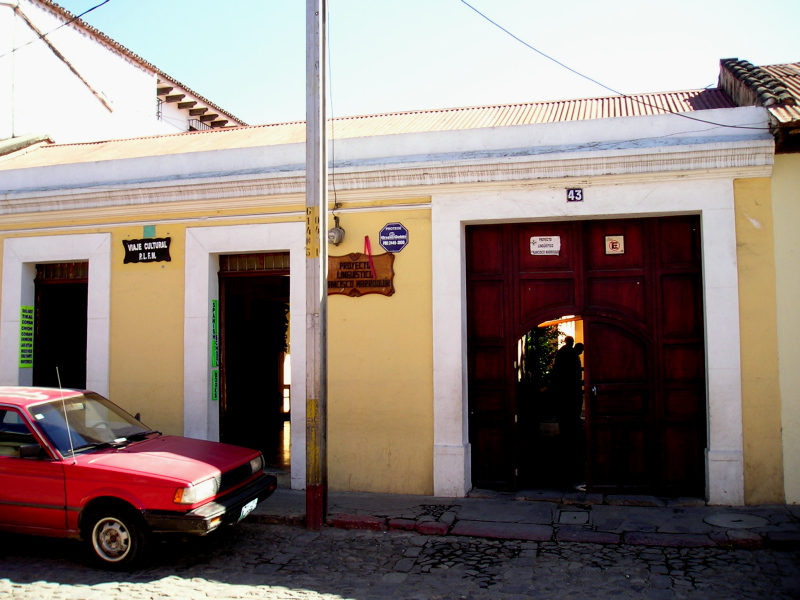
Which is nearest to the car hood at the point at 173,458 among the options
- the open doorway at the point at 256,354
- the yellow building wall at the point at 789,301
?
the open doorway at the point at 256,354

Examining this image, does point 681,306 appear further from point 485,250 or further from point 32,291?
point 32,291

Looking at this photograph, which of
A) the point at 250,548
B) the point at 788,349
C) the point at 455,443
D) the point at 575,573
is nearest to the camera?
the point at 575,573

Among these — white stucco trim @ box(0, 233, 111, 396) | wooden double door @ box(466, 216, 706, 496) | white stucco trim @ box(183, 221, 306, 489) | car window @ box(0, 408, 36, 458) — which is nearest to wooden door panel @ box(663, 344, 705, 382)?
wooden double door @ box(466, 216, 706, 496)

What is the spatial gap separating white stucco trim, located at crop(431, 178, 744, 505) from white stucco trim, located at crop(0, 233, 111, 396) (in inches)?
182

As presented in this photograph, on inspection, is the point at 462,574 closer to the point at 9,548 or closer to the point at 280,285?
the point at 9,548

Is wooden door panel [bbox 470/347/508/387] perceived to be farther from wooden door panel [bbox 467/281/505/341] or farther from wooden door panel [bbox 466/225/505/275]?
wooden door panel [bbox 466/225/505/275]

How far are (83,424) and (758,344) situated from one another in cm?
695

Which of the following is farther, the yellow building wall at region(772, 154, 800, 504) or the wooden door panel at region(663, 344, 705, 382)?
the wooden door panel at region(663, 344, 705, 382)

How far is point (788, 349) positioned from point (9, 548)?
807 cm

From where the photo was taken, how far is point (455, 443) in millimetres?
7469

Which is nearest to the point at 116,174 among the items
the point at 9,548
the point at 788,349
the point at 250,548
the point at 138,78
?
the point at 9,548

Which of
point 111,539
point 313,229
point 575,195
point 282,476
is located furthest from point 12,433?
point 575,195

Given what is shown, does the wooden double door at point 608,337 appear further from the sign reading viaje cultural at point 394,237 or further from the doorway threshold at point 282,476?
the doorway threshold at point 282,476

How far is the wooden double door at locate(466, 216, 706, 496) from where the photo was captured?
289 inches
